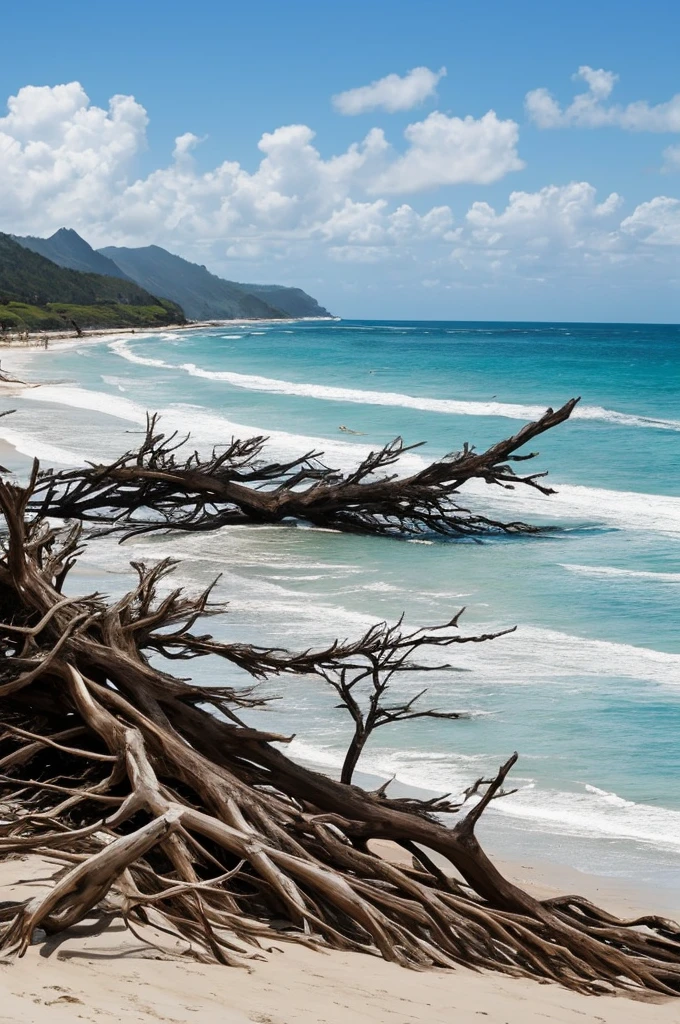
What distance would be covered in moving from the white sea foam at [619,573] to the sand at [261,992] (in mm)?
8590

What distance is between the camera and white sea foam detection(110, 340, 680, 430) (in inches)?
1399

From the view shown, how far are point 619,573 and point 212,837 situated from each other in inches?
366

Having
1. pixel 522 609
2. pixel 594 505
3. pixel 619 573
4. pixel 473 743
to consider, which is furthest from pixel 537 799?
pixel 594 505

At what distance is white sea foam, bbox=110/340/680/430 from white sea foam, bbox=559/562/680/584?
67.2 ft

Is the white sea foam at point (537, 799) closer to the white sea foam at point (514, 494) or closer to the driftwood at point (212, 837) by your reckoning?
the driftwood at point (212, 837)

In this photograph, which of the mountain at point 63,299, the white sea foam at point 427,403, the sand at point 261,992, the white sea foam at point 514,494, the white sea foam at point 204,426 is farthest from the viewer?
the mountain at point 63,299

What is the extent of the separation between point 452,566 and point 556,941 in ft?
28.8

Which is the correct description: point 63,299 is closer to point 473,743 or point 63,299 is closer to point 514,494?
point 514,494

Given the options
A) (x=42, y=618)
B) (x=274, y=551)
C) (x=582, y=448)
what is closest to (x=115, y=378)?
(x=582, y=448)

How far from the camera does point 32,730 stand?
529cm

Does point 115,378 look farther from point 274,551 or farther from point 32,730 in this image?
point 32,730

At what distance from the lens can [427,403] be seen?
1565 inches

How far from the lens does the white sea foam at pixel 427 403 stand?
35531mm

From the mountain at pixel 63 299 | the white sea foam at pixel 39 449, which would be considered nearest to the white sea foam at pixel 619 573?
the white sea foam at pixel 39 449
